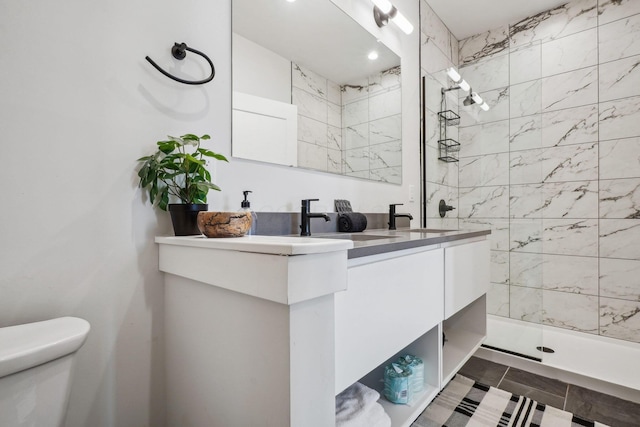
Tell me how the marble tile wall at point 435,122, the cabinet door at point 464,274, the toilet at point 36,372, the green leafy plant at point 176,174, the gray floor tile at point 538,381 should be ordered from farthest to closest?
the marble tile wall at point 435,122 < the gray floor tile at point 538,381 < the cabinet door at point 464,274 < the green leafy plant at point 176,174 < the toilet at point 36,372

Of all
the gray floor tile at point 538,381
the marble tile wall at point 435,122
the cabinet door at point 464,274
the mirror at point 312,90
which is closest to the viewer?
the mirror at point 312,90

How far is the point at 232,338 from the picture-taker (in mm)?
707

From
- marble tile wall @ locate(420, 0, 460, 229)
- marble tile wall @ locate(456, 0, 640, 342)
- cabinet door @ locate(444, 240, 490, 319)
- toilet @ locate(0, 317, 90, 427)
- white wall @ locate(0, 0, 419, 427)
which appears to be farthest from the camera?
marble tile wall @ locate(420, 0, 460, 229)

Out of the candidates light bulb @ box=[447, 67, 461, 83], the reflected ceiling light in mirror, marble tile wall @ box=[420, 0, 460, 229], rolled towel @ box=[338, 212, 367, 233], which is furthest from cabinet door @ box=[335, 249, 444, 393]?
light bulb @ box=[447, 67, 461, 83]

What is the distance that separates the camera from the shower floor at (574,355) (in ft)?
5.35

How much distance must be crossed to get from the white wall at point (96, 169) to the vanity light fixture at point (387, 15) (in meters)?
1.13

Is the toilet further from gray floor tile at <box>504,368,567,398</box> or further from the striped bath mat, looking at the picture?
gray floor tile at <box>504,368,567,398</box>

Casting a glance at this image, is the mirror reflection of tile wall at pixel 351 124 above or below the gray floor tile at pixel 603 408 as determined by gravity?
above

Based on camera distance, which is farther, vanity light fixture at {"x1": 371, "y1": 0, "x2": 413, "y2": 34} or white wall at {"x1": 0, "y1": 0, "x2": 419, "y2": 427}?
vanity light fixture at {"x1": 371, "y1": 0, "x2": 413, "y2": 34}

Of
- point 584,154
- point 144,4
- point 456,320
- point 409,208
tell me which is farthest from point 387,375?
point 584,154

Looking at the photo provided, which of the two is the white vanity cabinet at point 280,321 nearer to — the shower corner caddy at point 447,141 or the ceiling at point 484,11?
the shower corner caddy at point 447,141

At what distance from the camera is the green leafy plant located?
0.85m

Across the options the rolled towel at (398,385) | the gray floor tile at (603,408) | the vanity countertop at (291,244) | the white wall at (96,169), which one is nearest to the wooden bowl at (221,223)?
the vanity countertop at (291,244)

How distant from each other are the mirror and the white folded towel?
0.93 metres
